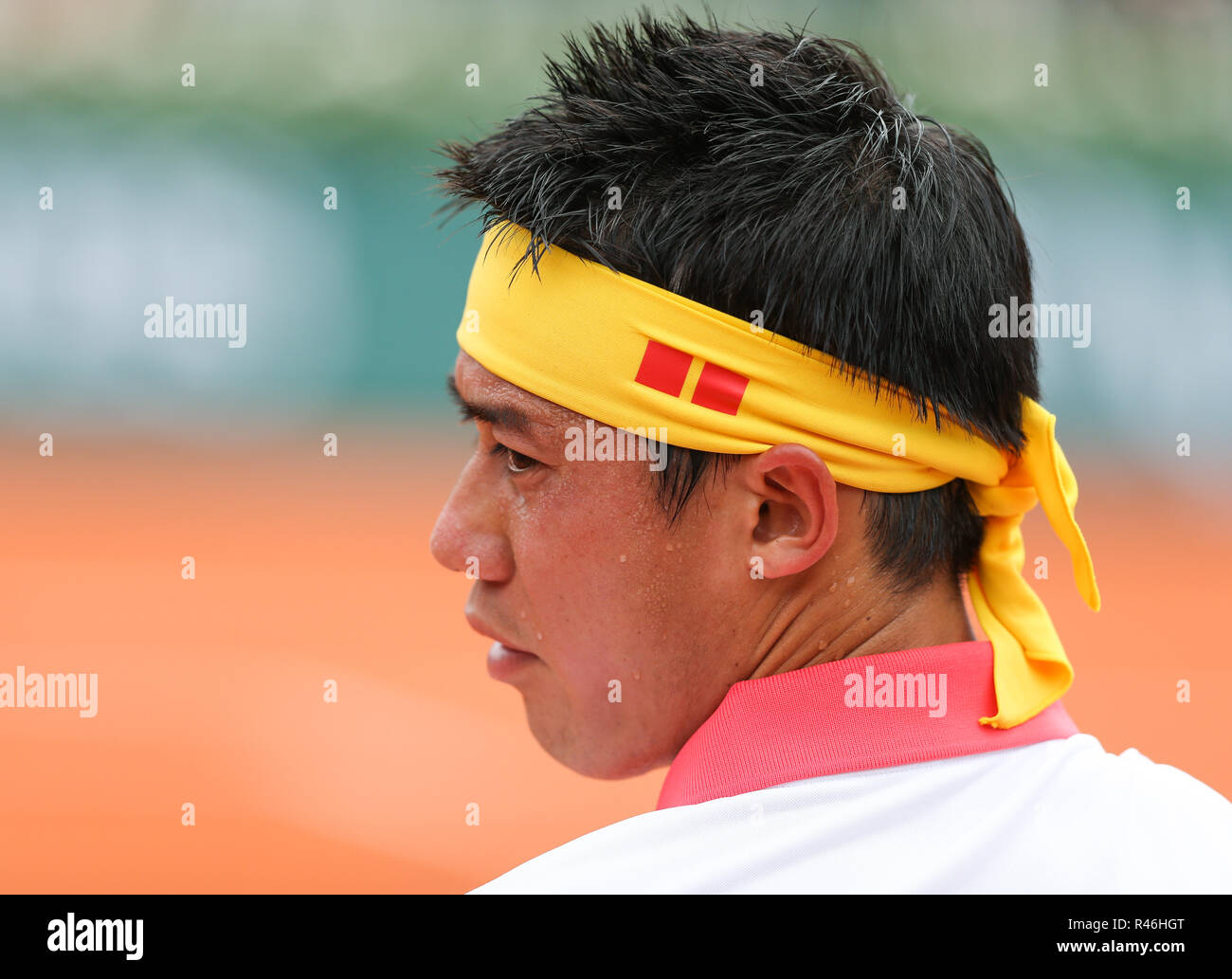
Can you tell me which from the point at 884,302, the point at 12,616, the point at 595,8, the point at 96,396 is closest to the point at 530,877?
the point at 884,302

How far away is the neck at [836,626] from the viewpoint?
61.6 inches

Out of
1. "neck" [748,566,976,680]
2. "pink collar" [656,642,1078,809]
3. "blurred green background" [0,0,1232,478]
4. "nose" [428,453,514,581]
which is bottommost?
"pink collar" [656,642,1078,809]

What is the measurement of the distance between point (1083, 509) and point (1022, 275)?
24.8 feet

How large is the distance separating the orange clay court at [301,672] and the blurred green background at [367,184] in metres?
1.18

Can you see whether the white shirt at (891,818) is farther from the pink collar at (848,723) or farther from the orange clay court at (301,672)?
the orange clay court at (301,672)

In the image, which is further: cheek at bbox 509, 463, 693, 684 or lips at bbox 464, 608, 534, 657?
lips at bbox 464, 608, 534, 657

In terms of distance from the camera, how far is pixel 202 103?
11227 mm

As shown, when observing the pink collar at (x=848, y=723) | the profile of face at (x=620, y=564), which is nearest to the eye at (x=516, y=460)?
the profile of face at (x=620, y=564)

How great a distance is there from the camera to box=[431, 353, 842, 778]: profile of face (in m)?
1.55

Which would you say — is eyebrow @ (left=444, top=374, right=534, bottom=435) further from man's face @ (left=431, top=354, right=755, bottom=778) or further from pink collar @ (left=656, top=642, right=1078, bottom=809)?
pink collar @ (left=656, top=642, right=1078, bottom=809)

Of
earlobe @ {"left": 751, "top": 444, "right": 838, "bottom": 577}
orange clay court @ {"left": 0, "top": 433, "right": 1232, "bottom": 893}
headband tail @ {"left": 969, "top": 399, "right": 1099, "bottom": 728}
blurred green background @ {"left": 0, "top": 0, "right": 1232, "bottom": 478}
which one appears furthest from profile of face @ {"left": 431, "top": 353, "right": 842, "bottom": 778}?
blurred green background @ {"left": 0, "top": 0, "right": 1232, "bottom": 478}

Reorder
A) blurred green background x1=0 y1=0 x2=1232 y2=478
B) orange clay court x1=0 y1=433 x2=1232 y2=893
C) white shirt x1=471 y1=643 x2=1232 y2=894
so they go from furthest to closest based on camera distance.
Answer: blurred green background x1=0 y1=0 x2=1232 y2=478, orange clay court x1=0 y1=433 x2=1232 y2=893, white shirt x1=471 y1=643 x2=1232 y2=894

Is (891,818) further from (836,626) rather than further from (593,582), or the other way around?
(593,582)

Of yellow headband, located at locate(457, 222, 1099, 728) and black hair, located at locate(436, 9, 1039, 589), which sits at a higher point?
black hair, located at locate(436, 9, 1039, 589)
